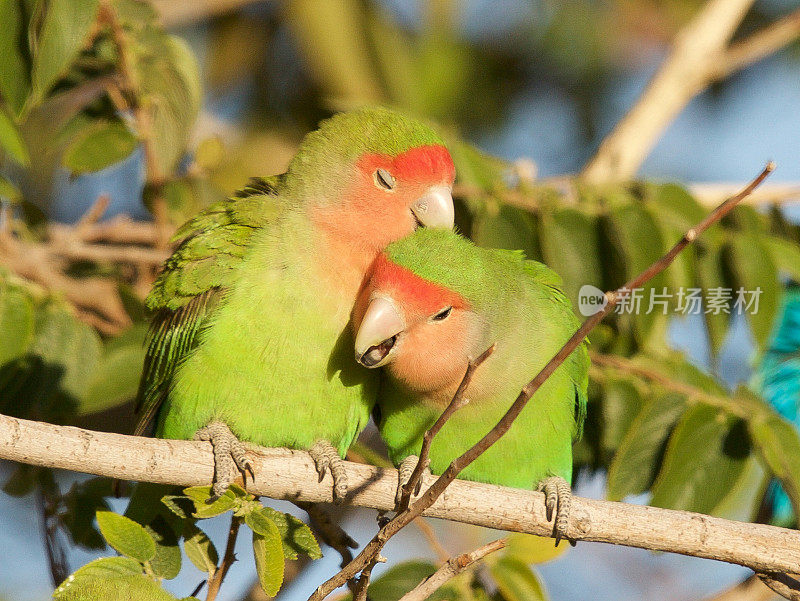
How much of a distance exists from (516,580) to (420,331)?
43.0 inches

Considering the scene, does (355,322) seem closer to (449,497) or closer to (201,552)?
(449,497)

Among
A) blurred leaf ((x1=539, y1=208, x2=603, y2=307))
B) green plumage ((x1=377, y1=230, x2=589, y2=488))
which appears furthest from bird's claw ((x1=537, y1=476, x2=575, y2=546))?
blurred leaf ((x1=539, y1=208, x2=603, y2=307))

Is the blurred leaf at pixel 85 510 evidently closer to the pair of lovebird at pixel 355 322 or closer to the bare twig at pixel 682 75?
the pair of lovebird at pixel 355 322

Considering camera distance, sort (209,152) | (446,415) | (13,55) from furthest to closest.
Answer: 1. (209,152)
2. (13,55)
3. (446,415)

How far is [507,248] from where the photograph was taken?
374 cm

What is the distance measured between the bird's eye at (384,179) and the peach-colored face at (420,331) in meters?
0.39

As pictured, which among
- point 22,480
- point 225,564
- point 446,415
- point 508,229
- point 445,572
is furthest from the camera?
point 508,229

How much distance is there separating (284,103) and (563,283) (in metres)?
3.99

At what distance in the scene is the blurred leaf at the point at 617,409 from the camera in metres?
3.47

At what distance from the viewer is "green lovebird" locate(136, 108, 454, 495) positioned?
3.03 metres

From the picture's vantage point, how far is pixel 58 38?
2924mm

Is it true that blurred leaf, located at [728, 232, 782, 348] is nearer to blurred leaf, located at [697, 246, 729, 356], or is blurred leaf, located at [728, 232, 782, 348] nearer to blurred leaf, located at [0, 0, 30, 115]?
blurred leaf, located at [697, 246, 729, 356]

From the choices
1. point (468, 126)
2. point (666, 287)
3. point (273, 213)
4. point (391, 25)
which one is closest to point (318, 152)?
point (273, 213)

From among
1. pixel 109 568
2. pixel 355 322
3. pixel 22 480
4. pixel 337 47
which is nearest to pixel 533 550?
pixel 355 322
